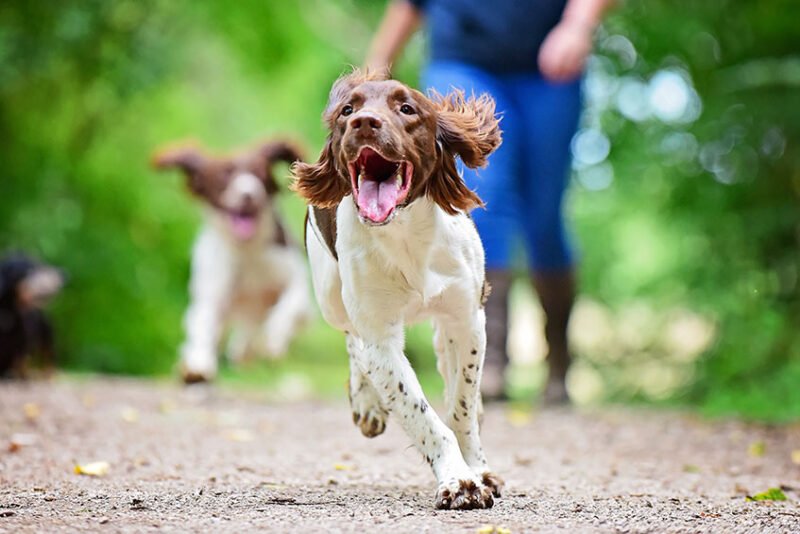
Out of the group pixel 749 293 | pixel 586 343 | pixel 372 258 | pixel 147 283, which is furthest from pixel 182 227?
pixel 372 258

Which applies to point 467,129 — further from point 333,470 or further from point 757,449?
point 757,449

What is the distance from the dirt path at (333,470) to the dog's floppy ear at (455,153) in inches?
33.9

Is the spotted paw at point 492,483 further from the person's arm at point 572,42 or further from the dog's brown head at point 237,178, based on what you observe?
the dog's brown head at point 237,178

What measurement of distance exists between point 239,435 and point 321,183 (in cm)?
227

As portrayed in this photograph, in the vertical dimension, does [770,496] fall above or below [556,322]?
below

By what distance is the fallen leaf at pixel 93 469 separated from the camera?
3.96 metres

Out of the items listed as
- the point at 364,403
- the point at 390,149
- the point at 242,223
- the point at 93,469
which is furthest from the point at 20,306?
the point at 390,149

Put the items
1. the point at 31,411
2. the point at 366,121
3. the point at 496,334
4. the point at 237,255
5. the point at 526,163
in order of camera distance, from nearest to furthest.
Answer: the point at 366,121 < the point at 31,411 < the point at 496,334 < the point at 526,163 < the point at 237,255

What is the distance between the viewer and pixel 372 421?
12.9 feet

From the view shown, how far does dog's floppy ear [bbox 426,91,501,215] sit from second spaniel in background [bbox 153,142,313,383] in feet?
12.8

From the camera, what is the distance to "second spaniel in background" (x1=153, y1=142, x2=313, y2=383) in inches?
287

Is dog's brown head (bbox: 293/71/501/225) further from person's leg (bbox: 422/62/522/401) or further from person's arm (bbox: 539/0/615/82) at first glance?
person's leg (bbox: 422/62/522/401)

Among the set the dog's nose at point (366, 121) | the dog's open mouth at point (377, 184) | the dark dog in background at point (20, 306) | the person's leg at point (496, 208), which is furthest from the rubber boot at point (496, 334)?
the dark dog in background at point (20, 306)

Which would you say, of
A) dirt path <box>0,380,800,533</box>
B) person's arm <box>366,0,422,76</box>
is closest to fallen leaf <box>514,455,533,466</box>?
A: dirt path <box>0,380,800,533</box>
